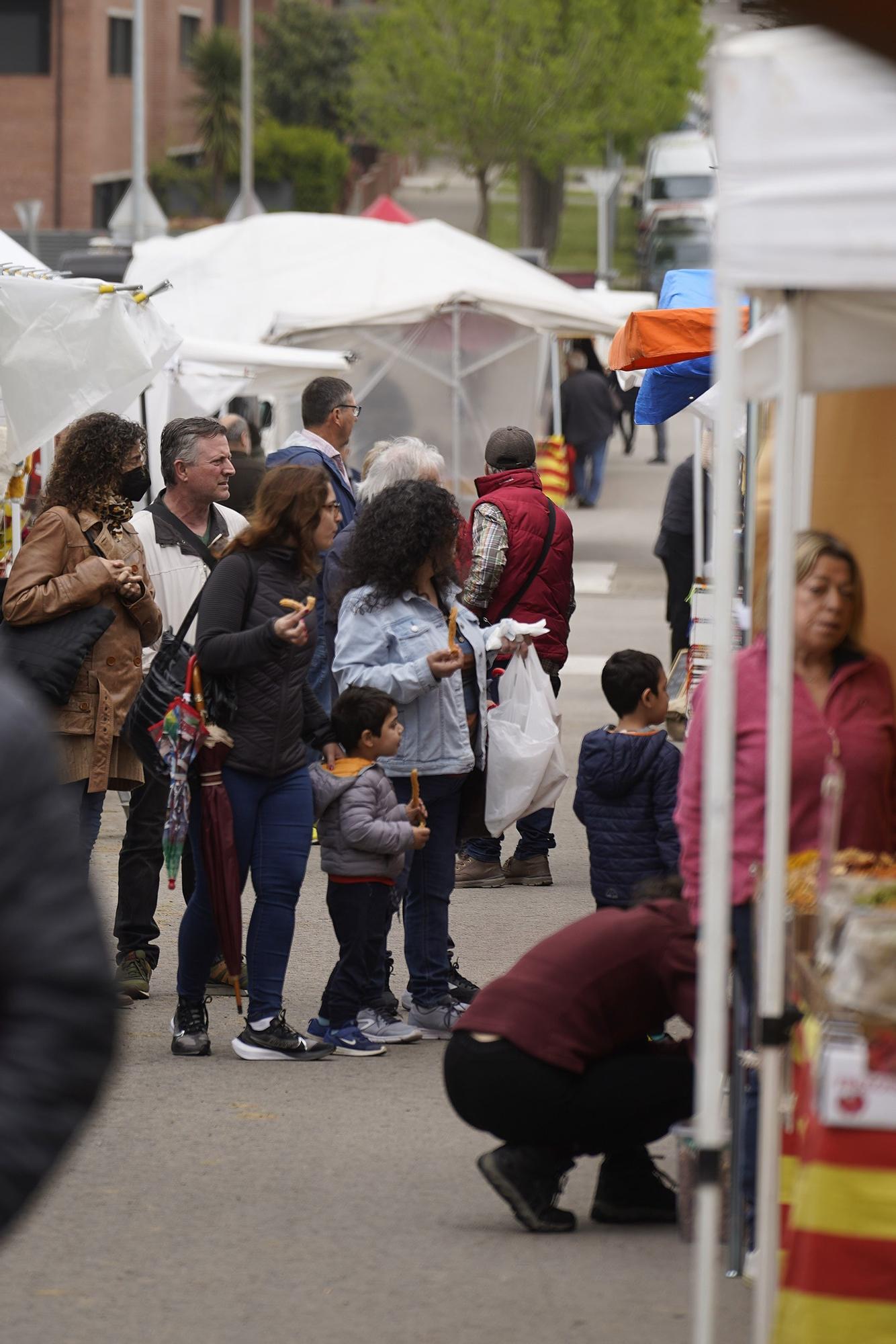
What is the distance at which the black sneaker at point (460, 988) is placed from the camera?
653 centimetres

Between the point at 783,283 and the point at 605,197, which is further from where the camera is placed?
the point at 605,197

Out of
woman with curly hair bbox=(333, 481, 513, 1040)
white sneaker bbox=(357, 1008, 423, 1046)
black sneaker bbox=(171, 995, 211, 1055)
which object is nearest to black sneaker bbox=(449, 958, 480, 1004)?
woman with curly hair bbox=(333, 481, 513, 1040)

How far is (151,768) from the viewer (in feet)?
19.4

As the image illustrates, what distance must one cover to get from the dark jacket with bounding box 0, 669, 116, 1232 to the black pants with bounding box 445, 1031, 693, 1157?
2.29m

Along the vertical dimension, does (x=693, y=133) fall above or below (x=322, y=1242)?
above

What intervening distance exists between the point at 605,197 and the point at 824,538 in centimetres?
3493

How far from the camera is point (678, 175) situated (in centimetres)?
4538

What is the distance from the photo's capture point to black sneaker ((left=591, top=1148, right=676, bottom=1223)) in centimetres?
479

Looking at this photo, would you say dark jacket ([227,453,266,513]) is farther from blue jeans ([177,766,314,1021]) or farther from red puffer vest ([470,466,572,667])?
blue jeans ([177,766,314,1021])

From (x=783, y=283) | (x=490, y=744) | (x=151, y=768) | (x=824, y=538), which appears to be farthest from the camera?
(x=490, y=744)

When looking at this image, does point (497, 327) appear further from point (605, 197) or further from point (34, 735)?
point (605, 197)

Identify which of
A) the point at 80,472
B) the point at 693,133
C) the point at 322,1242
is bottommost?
the point at 322,1242

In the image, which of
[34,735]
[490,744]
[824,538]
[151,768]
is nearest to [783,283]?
[824,538]

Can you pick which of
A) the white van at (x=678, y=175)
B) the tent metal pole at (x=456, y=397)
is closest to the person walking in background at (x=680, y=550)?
the tent metal pole at (x=456, y=397)
